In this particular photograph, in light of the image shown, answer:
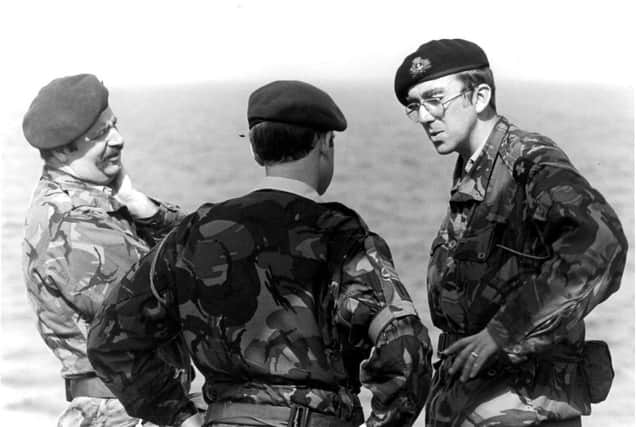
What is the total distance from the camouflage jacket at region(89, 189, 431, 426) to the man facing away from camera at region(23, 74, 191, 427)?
0.77 metres

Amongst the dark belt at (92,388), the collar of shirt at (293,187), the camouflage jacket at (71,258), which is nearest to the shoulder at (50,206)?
the camouflage jacket at (71,258)

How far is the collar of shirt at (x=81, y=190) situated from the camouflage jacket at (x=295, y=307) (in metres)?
1.03

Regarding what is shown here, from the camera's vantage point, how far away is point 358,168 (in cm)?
1492

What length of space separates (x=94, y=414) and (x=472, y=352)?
135 cm

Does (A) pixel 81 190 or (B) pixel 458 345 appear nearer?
(B) pixel 458 345

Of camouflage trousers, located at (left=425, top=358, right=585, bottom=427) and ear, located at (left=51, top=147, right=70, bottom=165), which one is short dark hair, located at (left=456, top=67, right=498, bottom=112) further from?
ear, located at (left=51, top=147, right=70, bottom=165)

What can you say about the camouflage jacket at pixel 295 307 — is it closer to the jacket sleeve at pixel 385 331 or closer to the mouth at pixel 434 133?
the jacket sleeve at pixel 385 331

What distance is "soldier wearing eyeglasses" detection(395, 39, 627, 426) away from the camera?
3.65 m

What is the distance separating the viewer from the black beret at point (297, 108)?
3.31 meters

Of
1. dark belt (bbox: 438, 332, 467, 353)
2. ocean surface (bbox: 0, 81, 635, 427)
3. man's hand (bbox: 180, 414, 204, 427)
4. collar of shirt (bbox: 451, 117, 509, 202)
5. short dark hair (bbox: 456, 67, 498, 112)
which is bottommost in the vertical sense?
ocean surface (bbox: 0, 81, 635, 427)

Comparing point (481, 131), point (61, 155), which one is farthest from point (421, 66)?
point (61, 155)

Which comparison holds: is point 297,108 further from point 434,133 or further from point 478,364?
point 478,364

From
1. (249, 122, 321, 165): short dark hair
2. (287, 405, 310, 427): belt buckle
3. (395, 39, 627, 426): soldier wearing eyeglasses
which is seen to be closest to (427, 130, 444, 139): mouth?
(395, 39, 627, 426): soldier wearing eyeglasses

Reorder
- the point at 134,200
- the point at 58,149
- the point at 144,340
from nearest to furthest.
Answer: the point at 144,340 < the point at 58,149 < the point at 134,200
